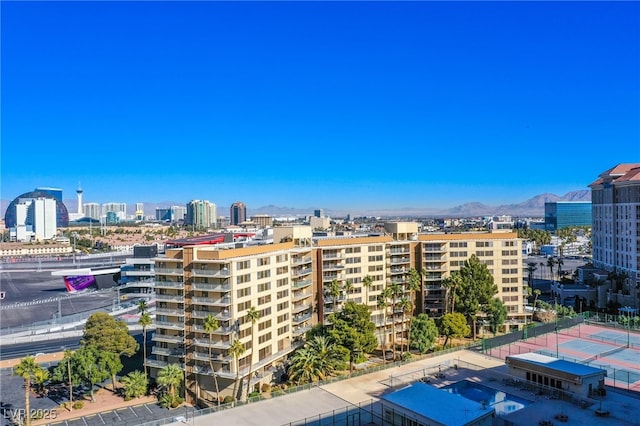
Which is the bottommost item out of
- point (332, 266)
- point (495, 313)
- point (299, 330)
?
point (495, 313)

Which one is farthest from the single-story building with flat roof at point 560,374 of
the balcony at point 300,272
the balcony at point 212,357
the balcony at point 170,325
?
the balcony at point 170,325

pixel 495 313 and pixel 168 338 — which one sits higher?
pixel 168 338

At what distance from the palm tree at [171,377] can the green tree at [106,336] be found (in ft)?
33.9

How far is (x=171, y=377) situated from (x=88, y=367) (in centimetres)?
1092

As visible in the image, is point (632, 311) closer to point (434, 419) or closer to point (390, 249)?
point (390, 249)

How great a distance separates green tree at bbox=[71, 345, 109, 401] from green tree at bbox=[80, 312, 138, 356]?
9.38 ft

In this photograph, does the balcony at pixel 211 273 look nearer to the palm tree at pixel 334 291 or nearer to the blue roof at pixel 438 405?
the palm tree at pixel 334 291

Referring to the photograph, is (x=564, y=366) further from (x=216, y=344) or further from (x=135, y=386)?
(x=135, y=386)

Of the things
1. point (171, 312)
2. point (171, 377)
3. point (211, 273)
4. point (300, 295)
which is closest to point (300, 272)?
point (300, 295)

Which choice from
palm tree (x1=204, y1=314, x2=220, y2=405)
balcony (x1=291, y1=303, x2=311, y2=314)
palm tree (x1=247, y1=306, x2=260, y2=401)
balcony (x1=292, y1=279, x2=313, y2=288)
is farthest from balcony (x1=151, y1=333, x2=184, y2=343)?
balcony (x1=292, y1=279, x2=313, y2=288)

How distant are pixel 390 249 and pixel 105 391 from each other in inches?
1959

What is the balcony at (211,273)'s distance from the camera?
57.1 m

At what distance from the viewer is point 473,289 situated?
3174 inches

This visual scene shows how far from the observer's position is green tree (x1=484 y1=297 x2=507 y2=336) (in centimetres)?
8219
